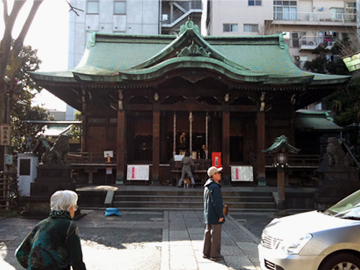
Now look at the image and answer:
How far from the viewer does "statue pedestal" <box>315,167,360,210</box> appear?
33.6 ft

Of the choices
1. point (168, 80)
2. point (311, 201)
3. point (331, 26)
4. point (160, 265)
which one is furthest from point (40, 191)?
point (331, 26)

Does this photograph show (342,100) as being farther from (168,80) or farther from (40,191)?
(40,191)

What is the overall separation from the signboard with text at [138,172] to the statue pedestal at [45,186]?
4738mm

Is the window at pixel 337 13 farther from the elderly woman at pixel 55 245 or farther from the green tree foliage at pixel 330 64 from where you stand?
the elderly woman at pixel 55 245

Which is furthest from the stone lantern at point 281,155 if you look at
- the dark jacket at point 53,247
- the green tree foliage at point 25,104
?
the green tree foliage at point 25,104

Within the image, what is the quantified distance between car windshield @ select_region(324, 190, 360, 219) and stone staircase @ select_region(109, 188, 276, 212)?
6.81 meters

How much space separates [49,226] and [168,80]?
488 inches

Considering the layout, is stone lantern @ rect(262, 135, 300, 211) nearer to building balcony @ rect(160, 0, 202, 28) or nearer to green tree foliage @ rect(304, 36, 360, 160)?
green tree foliage @ rect(304, 36, 360, 160)

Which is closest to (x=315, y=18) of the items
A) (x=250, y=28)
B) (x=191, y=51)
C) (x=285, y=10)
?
(x=285, y=10)

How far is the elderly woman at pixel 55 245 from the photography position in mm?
2850

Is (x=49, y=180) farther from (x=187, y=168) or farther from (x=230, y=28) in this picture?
(x=230, y=28)

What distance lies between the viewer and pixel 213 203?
215 inches

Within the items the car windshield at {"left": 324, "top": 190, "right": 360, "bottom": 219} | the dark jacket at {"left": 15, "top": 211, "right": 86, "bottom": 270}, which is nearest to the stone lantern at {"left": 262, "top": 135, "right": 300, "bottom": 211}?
the car windshield at {"left": 324, "top": 190, "right": 360, "bottom": 219}

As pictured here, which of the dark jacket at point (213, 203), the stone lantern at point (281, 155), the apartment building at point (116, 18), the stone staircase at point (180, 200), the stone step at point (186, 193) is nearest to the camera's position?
the dark jacket at point (213, 203)
